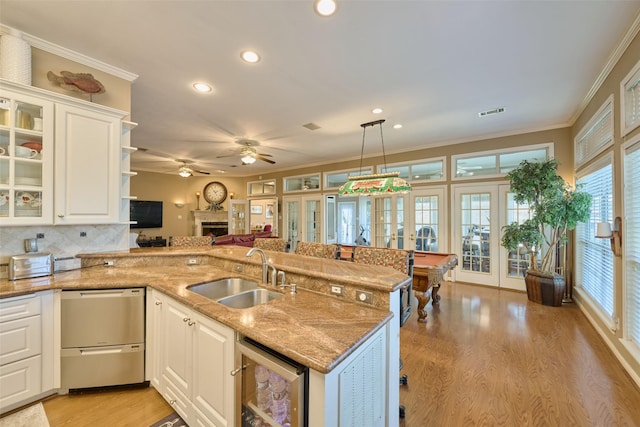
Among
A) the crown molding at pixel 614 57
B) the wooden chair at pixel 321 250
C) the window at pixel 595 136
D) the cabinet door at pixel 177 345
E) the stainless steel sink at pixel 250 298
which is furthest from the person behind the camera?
the wooden chair at pixel 321 250

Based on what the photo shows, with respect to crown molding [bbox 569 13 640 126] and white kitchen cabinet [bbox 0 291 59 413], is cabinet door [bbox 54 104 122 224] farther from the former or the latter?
crown molding [bbox 569 13 640 126]

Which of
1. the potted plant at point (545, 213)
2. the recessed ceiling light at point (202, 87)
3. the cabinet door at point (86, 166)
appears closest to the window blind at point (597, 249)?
the potted plant at point (545, 213)

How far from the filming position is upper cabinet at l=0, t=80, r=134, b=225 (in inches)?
80.4

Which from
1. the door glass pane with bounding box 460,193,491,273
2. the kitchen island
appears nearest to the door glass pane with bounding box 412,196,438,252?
the door glass pane with bounding box 460,193,491,273

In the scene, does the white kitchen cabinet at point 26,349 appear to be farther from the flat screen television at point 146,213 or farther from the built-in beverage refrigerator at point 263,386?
the flat screen television at point 146,213

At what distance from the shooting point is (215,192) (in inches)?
389

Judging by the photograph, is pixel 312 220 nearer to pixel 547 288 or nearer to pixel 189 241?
pixel 189 241

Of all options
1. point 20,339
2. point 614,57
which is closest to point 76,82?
point 20,339

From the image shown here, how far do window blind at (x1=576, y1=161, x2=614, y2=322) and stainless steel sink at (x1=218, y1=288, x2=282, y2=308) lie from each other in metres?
3.78

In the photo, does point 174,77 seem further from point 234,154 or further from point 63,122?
point 234,154

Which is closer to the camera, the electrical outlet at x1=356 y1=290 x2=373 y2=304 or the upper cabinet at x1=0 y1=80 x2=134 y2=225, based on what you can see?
the electrical outlet at x1=356 y1=290 x2=373 y2=304

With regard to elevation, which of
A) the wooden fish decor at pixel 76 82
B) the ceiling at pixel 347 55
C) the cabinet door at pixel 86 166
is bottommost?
the cabinet door at pixel 86 166

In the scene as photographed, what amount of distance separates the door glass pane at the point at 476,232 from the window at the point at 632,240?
8.65ft

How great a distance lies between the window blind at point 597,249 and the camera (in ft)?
9.91
